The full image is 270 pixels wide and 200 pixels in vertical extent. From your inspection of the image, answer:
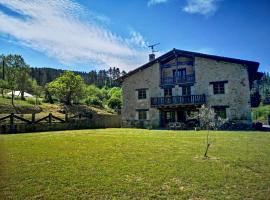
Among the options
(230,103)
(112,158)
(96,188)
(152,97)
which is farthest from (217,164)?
(152,97)

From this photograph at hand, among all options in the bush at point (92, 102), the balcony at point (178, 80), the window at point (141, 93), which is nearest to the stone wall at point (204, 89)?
the window at point (141, 93)

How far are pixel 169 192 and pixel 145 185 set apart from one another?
0.67 metres

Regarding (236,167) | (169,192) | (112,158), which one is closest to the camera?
(169,192)

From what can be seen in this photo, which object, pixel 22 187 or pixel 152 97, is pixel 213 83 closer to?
pixel 152 97

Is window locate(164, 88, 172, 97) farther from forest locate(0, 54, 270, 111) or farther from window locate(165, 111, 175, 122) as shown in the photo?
forest locate(0, 54, 270, 111)

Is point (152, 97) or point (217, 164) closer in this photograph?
point (217, 164)

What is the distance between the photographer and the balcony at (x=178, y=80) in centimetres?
2796

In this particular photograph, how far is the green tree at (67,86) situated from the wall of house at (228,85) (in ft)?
113

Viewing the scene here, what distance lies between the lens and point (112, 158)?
8.31 metres

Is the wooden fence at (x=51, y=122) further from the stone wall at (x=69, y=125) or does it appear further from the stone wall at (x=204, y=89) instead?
the stone wall at (x=204, y=89)

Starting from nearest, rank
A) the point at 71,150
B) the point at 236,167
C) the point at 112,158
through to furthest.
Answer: the point at 236,167 < the point at 112,158 < the point at 71,150

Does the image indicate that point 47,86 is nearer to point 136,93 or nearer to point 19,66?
point 19,66

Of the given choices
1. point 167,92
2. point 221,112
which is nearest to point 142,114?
point 167,92

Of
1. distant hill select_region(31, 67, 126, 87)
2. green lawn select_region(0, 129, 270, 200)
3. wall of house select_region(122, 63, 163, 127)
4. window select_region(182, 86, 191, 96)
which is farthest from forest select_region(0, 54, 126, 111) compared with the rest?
distant hill select_region(31, 67, 126, 87)
